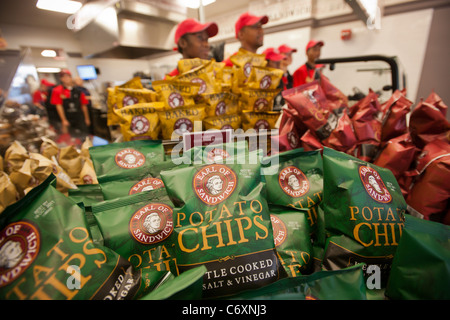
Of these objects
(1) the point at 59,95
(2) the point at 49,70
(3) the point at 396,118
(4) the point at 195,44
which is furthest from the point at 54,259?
(2) the point at 49,70

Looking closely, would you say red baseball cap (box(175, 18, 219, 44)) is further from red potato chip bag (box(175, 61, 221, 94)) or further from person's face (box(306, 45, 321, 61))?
person's face (box(306, 45, 321, 61))

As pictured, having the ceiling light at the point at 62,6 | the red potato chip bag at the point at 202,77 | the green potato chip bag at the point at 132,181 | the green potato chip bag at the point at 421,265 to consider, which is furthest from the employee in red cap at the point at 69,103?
the green potato chip bag at the point at 421,265

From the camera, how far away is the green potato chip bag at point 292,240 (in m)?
0.69

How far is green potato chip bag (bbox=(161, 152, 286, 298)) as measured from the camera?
1.89 feet

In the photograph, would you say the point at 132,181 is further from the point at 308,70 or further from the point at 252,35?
the point at 308,70

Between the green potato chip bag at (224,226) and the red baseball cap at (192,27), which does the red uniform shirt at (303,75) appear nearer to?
the red baseball cap at (192,27)

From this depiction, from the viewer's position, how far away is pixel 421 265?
505mm

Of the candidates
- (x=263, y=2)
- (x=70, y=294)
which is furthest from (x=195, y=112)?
(x=263, y=2)

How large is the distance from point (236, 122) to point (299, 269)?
971 millimetres

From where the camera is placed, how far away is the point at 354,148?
1011mm

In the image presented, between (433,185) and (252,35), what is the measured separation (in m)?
1.60

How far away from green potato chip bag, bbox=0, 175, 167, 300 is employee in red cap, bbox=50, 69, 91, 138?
5144 mm

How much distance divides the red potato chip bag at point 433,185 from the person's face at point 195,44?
1.46m

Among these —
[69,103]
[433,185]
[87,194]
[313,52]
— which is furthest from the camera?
[69,103]
